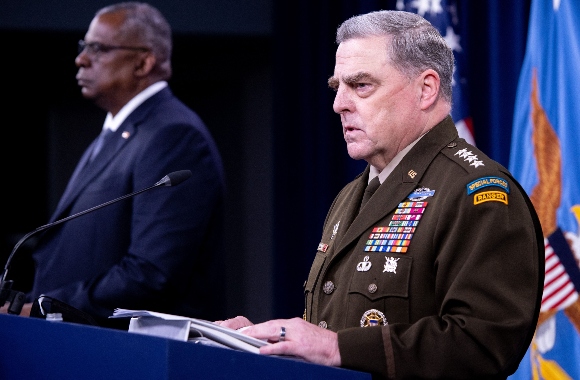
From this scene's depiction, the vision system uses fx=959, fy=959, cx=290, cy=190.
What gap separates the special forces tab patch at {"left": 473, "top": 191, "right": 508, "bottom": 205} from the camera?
173cm

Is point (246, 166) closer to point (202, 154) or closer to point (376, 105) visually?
point (202, 154)

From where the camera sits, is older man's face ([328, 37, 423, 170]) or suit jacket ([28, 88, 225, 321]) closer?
older man's face ([328, 37, 423, 170])

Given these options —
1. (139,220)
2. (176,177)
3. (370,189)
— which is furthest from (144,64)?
(370,189)

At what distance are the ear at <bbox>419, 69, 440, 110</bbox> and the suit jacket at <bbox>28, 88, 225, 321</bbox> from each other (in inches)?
50.1

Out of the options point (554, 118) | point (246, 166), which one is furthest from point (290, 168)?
point (554, 118)

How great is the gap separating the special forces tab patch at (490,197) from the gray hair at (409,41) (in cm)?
34

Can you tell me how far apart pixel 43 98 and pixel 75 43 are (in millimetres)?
1099

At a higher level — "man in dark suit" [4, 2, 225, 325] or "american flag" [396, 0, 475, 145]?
"american flag" [396, 0, 475, 145]

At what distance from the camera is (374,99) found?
1.95 m

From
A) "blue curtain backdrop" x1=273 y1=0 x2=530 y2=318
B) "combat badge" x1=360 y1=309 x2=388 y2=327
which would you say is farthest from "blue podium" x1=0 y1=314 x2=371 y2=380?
"blue curtain backdrop" x1=273 y1=0 x2=530 y2=318

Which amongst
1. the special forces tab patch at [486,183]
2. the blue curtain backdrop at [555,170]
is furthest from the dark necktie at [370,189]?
the blue curtain backdrop at [555,170]

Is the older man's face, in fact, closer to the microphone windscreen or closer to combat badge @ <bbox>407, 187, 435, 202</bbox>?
combat badge @ <bbox>407, 187, 435, 202</bbox>

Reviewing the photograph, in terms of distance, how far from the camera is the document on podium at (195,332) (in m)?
1.50

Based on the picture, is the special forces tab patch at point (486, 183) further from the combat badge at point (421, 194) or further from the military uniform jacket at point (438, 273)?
the combat badge at point (421, 194)
